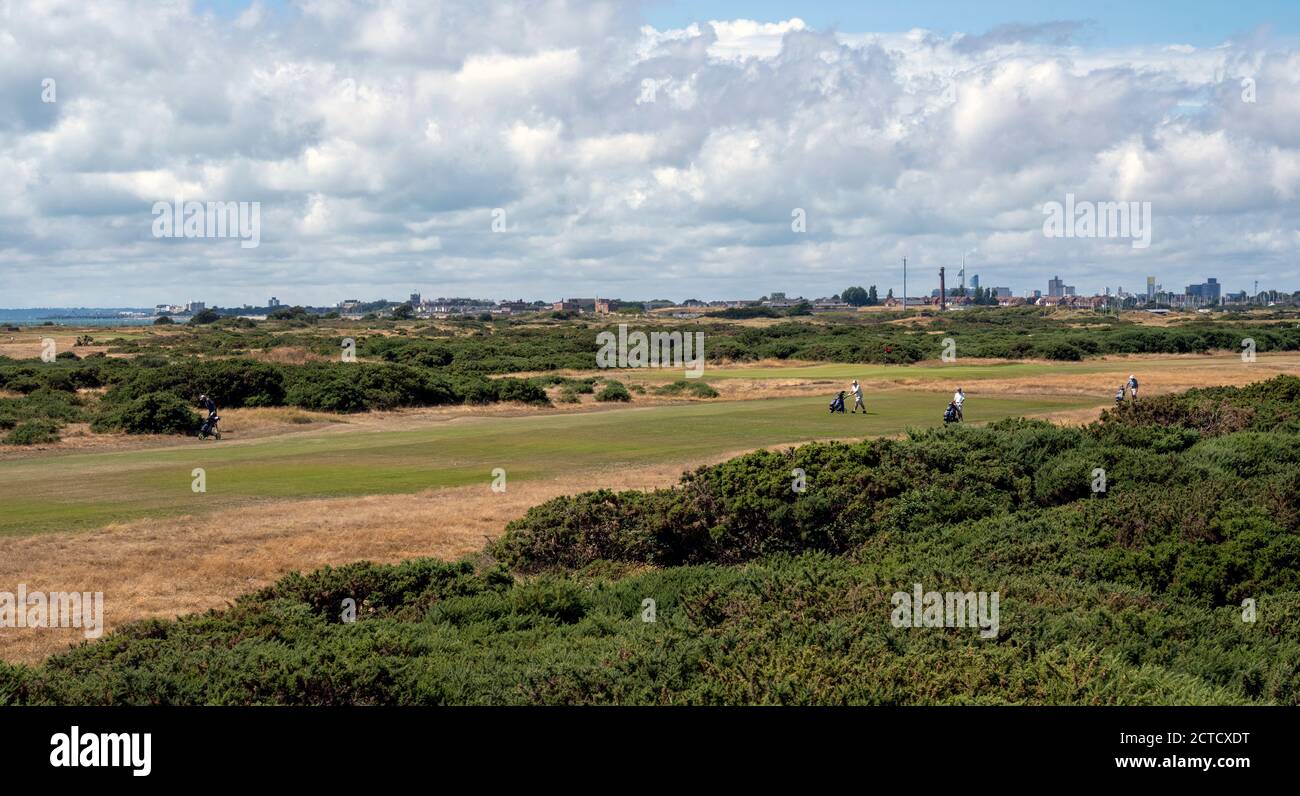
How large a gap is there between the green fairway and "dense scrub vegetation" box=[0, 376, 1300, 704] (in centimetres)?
1003

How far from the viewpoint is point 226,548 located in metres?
20.4

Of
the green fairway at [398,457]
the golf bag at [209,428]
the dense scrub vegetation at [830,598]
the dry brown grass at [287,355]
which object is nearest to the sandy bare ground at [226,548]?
the green fairway at [398,457]

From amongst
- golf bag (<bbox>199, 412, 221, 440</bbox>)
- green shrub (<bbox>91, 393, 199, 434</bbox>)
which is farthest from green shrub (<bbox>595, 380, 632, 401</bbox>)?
golf bag (<bbox>199, 412, 221, 440</bbox>)

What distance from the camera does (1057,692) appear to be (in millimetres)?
8570

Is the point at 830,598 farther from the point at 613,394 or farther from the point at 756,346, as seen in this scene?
the point at 756,346

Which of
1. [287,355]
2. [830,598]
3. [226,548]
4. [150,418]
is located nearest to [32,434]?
[150,418]

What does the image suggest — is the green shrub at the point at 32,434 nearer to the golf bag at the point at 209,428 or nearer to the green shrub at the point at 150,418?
the green shrub at the point at 150,418

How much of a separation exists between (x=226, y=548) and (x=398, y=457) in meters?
14.4

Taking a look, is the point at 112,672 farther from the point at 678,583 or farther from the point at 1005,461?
the point at 1005,461

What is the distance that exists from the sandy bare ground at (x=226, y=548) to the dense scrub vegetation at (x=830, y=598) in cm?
274

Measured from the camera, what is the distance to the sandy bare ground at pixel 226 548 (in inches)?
655

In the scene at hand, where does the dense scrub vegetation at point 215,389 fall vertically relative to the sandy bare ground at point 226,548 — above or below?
above
